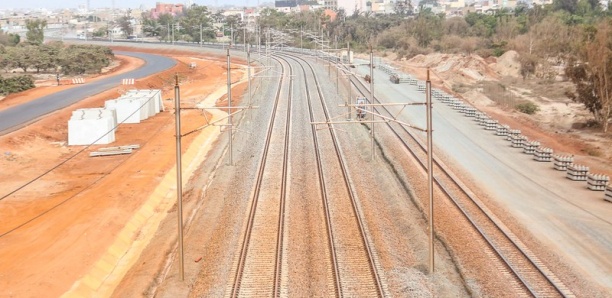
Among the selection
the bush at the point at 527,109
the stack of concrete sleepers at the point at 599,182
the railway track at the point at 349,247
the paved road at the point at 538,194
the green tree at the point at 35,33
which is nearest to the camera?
the railway track at the point at 349,247

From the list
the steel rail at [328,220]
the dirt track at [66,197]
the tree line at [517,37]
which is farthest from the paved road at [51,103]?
the tree line at [517,37]

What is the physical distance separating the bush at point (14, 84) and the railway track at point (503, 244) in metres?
43.1

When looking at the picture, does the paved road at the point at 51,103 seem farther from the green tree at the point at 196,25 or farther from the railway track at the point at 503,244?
the green tree at the point at 196,25

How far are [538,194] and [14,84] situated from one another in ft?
167

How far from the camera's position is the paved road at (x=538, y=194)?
2166 cm

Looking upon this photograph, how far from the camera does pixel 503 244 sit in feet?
71.5

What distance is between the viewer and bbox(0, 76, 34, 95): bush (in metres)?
62.4

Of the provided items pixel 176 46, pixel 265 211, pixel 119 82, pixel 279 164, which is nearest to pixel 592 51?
pixel 279 164

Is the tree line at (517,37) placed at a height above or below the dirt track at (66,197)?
above

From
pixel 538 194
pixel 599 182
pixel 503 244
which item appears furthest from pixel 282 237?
pixel 599 182

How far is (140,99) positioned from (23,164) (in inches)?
600

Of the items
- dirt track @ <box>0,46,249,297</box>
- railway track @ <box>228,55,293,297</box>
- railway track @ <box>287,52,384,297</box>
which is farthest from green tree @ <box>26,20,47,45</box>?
railway track @ <box>287,52,384,297</box>

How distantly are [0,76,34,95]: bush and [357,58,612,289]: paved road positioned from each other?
36.8m

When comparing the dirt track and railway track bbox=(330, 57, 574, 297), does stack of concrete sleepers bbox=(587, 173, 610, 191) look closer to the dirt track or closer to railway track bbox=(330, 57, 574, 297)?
railway track bbox=(330, 57, 574, 297)
